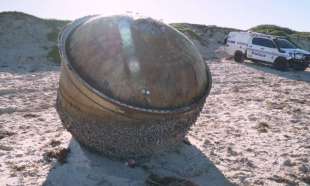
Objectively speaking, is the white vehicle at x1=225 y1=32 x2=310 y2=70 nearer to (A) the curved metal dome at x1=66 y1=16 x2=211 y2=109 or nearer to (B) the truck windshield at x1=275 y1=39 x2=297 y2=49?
(B) the truck windshield at x1=275 y1=39 x2=297 y2=49

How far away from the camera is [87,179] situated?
581 centimetres

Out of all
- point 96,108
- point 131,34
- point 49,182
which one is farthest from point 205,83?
point 49,182

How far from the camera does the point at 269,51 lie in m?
21.5

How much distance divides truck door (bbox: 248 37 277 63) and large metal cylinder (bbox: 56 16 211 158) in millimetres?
16021

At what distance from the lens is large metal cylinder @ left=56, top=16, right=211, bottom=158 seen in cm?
556

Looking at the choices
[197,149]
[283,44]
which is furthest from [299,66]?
[197,149]

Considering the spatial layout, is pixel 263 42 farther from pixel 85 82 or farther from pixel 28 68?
pixel 85 82

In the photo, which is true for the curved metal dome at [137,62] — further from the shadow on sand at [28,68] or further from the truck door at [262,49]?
the truck door at [262,49]

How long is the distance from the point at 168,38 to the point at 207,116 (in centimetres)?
422

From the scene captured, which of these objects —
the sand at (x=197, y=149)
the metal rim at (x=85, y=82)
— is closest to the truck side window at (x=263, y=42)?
the sand at (x=197, y=149)

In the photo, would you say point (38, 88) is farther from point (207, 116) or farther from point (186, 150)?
point (186, 150)

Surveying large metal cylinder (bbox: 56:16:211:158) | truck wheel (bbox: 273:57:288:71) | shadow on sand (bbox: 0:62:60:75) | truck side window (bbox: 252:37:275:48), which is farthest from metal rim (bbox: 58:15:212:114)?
truck side window (bbox: 252:37:275:48)

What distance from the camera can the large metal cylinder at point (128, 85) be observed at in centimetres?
556

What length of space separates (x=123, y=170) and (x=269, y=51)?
16985 mm
